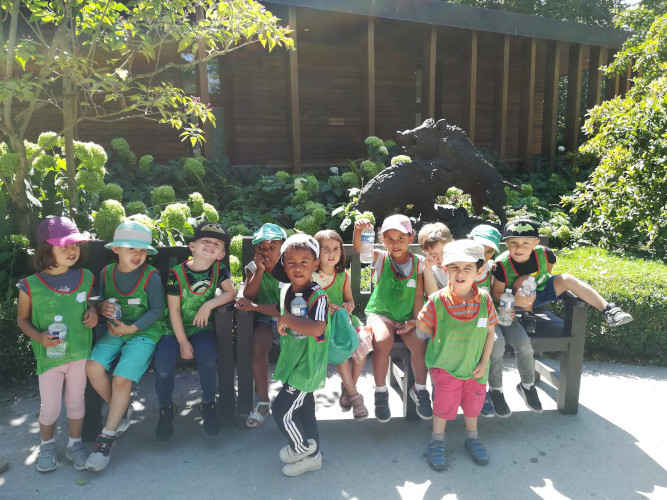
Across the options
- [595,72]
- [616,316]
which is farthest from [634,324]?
[595,72]

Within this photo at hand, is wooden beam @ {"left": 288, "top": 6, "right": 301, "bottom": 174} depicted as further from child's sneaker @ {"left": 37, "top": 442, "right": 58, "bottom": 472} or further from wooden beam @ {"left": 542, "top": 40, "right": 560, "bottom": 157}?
child's sneaker @ {"left": 37, "top": 442, "right": 58, "bottom": 472}

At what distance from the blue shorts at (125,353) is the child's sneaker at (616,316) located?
9.48 feet

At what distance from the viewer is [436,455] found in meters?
2.70

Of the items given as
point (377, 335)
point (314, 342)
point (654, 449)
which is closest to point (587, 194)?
point (654, 449)

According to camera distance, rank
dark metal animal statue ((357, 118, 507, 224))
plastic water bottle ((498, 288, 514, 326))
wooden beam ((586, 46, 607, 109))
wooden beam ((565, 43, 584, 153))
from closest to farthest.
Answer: plastic water bottle ((498, 288, 514, 326)) < dark metal animal statue ((357, 118, 507, 224)) < wooden beam ((565, 43, 584, 153)) < wooden beam ((586, 46, 607, 109))

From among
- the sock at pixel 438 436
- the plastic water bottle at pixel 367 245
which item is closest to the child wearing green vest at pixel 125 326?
the plastic water bottle at pixel 367 245

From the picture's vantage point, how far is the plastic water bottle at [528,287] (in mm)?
3207

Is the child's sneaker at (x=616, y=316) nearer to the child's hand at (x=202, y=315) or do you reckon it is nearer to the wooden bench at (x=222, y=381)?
the wooden bench at (x=222, y=381)

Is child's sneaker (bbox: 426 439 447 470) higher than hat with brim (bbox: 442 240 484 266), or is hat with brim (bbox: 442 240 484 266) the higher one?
hat with brim (bbox: 442 240 484 266)

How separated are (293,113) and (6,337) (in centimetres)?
684

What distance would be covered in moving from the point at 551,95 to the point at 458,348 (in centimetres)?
1146

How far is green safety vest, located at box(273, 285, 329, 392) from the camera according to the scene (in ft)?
8.53

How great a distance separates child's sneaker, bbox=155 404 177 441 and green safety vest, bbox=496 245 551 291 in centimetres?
228

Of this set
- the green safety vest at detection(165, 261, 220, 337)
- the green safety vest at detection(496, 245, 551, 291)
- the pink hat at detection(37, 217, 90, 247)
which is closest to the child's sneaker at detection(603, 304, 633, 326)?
the green safety vest at detection(496, 245, 551, 291)
